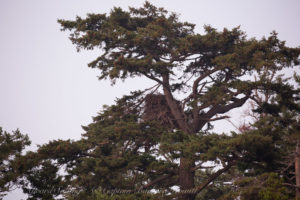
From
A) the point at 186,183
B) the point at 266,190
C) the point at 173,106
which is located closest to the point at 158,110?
the point at 173,106

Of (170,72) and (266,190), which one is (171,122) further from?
(266,190)

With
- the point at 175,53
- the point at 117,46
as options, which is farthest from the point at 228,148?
the point at 117,46

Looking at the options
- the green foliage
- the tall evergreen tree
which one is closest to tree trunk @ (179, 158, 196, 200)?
the tall evergreen tree

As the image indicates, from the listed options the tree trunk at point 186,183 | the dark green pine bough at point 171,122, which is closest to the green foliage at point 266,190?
the dark green pine bough at point 171,122

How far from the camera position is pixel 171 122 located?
15.6 meters

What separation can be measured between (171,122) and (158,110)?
115cm

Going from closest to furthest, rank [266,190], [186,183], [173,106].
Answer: [266,190] < [186,183] < [173,106]

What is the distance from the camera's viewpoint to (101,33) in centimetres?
1516

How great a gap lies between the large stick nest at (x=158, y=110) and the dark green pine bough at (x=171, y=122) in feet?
0.19

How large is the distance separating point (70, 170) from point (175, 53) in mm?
7784

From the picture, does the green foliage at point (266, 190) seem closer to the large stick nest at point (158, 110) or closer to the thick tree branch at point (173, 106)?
the thick tree branch at point (173, 106)

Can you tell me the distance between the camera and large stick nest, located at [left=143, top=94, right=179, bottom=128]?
1594 cm

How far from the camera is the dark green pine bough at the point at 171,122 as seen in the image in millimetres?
10711

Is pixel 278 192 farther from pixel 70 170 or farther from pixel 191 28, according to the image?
pixel 191 28
